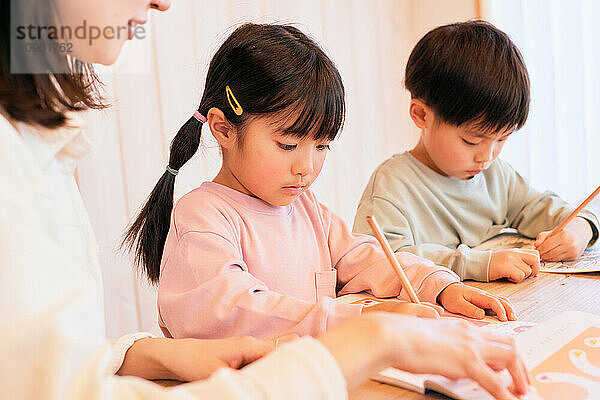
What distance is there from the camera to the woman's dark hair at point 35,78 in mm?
590

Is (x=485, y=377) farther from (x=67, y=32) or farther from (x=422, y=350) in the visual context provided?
(x=67, y=32)

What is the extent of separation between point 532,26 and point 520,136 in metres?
0.40

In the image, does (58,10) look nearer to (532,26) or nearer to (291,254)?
(291,254)

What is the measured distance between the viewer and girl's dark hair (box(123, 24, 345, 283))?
0.95m

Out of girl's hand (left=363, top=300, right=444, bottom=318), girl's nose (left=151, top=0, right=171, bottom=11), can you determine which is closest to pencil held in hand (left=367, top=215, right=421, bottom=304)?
girl's hand (left=363, top=300, right=444, bottom=318)

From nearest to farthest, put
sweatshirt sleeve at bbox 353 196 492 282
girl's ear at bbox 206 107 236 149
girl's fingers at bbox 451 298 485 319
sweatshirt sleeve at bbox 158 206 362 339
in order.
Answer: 1. sweatshirt sleeve at bbox 158 206 362 339
2. girl's fingers at bbox 451 298 485 319
3. girl's ear at bbox 206 107 236 149
4. sweatshirt sleeve at bbox 353 196 492 282

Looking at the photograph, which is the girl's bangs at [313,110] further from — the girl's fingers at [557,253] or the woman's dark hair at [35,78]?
the girl's fingers at [557,253]

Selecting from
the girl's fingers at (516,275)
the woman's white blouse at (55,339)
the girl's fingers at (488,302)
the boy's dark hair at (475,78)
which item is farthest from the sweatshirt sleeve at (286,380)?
the boy's dark hair at (475,78)

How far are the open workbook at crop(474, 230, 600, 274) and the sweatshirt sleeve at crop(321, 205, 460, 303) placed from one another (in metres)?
0.28

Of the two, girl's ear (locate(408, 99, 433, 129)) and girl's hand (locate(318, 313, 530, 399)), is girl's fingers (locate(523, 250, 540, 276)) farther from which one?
girl's hand (locate(318, 313, 530, 399))

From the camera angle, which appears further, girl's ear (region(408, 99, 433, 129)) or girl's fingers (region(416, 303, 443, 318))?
girl's ear (region(408, 99, 433, 129))

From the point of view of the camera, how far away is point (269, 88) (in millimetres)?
950

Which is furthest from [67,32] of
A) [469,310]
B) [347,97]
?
[347,97]

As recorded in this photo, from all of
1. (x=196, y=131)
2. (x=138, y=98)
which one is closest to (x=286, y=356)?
(x=196, y=131)
